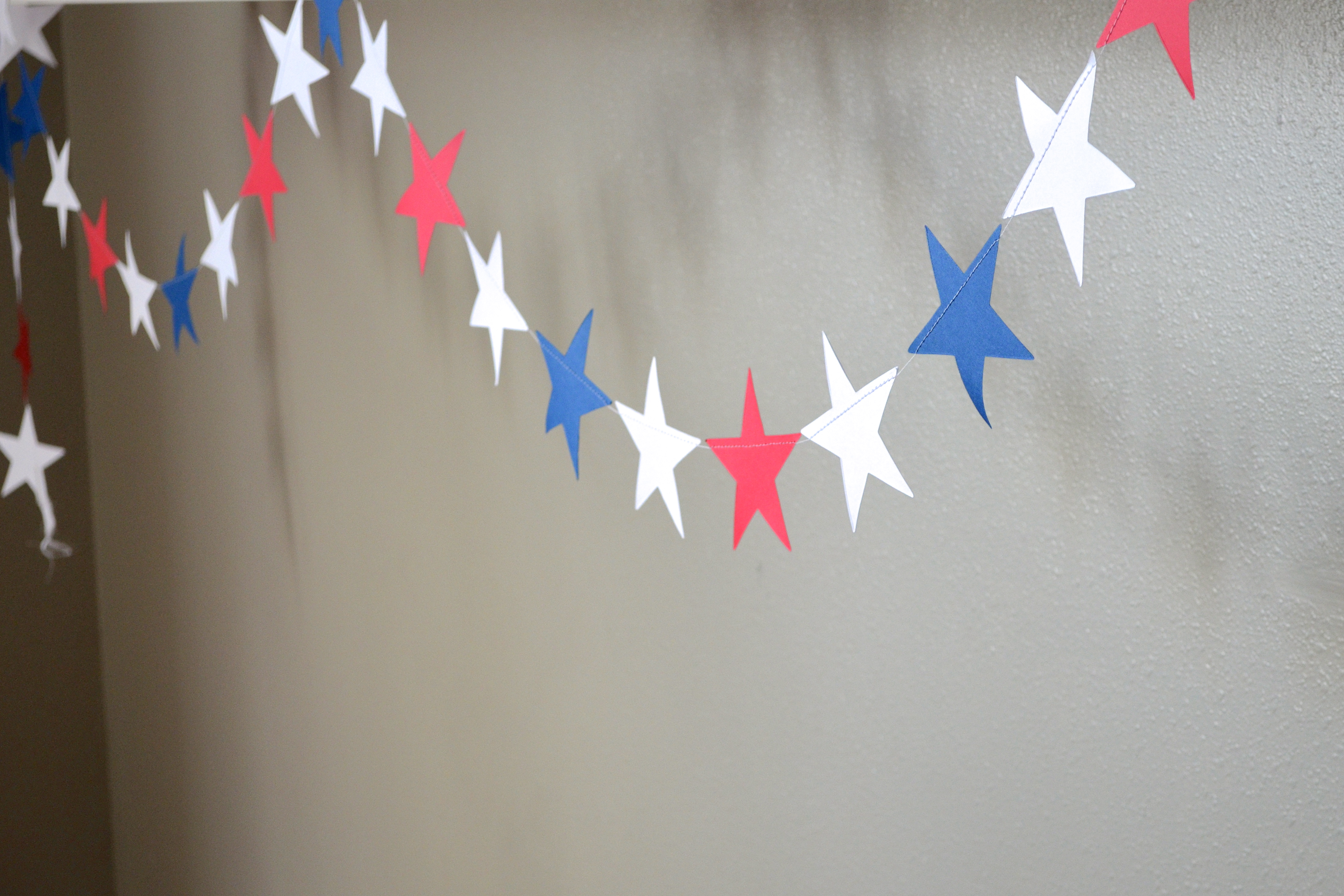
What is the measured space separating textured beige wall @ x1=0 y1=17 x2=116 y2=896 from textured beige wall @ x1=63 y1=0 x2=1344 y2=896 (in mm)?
363

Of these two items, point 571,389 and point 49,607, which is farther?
point 49,607

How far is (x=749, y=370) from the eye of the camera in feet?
3.00

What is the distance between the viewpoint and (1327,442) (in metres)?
0.63

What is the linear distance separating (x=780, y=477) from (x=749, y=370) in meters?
0.10

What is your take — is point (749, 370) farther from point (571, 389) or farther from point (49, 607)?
point (49, 607)

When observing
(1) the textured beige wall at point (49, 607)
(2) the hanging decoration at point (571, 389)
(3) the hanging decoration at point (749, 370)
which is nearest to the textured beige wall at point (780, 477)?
(3) the hanging decoration at point (749, 370)

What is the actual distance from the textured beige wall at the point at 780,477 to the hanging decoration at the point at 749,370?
47 millimetres

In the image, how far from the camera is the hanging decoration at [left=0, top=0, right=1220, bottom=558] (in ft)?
1.81

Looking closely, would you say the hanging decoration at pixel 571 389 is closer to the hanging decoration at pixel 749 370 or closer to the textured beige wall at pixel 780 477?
the hanging decoration at pixel 749 370

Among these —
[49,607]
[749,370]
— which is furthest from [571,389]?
[49,607]

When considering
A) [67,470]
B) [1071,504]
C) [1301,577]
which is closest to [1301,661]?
[1301,577]

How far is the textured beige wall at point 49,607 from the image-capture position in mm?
1831

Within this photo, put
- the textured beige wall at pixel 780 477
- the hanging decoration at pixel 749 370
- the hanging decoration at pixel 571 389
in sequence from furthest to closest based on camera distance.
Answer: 1. the hanging decoration at pixel 571 389
2. the textured beige wall at pixel 780 477
3. the hanging decoration at pixel 749 370

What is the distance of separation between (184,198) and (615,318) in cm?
94
